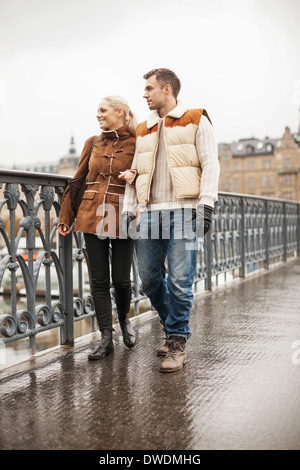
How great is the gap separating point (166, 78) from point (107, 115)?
485 millimetres

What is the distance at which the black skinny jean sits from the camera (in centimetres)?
393

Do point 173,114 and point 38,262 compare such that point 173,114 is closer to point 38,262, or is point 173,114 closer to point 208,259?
point 38,262

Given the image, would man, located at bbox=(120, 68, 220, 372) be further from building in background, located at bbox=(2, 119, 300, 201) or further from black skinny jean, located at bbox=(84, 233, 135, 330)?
building in background, located at bbox=(2, 119, 300, 201)

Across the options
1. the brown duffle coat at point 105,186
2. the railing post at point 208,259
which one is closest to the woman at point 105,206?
the brown duffle coat at point 105,186

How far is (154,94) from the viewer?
3.74 m

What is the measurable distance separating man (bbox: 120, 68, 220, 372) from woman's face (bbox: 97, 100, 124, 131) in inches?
7.5

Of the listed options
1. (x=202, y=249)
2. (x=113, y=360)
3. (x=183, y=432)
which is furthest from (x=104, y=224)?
(x=202, y=249)

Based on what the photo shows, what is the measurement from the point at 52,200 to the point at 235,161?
8661 cm

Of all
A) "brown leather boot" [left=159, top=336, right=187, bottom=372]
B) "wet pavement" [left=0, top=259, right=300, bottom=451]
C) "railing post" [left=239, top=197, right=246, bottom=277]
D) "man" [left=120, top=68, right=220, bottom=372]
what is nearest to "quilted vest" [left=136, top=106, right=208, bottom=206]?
"man" [left=120, top=68, right=220, bottom=372]

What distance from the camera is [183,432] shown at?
242 cm

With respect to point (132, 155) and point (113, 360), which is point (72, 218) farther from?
point (113, 360)

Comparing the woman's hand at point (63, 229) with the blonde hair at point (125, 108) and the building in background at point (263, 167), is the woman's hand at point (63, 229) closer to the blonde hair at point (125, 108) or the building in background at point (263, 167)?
the blonde hair at point (125, 108)

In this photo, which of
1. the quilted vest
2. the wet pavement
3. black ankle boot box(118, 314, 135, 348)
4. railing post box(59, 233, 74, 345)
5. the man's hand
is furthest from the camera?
railing post box(59, 233, 74, 345)

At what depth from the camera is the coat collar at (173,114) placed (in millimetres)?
3631
